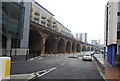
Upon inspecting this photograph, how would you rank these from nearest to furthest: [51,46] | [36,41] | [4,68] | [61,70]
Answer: [4,68] < [61,70] < [36,41] < [51,46]

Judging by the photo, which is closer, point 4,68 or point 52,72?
point 4,68

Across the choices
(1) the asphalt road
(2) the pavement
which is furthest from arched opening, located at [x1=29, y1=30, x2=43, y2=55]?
(2) the pavement

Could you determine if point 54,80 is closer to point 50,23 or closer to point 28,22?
point 28,22

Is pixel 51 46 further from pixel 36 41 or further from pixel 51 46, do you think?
pixel 36 41

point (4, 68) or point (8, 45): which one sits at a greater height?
point (8, 45)

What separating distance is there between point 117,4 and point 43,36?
2432cm

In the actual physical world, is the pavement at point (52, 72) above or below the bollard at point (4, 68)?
below

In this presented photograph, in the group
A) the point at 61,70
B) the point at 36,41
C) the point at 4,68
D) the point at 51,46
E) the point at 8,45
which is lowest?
the point at 61,70

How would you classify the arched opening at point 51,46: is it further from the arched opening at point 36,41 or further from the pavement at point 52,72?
the pavement at point 52,72

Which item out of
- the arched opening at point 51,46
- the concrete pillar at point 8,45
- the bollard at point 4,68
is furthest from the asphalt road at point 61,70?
the arched opening at point 51,46

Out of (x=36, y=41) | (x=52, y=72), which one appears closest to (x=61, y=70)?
(x=52, y=72)

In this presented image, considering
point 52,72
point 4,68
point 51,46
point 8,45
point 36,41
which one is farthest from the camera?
point 51,46

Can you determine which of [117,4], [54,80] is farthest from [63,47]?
[54,80]

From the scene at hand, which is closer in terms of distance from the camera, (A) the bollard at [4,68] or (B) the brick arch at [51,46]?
(A) the bollard at [4,68]
